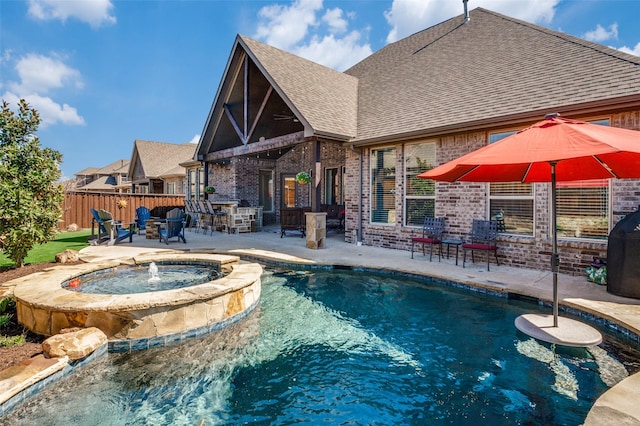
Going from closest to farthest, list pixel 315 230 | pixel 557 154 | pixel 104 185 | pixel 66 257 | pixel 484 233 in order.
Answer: pixel 557 154
pixel 66 257
pixel 484 233
pixel 315 230
pixel 104 185

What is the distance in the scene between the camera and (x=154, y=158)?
25.1m

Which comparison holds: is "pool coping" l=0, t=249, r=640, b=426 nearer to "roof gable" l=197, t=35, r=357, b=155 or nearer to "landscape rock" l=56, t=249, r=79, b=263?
"landscape rock" l=56, t=249, r=79, b=263

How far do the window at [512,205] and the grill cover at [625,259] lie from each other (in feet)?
6.04

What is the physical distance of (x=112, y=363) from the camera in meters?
3.28

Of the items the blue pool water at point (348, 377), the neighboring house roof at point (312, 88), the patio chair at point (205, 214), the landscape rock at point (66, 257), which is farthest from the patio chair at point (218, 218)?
the blue pool water at point (348, 377)

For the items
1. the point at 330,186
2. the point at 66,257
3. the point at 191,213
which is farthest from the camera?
the point at 191,213

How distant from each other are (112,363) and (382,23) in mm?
15213

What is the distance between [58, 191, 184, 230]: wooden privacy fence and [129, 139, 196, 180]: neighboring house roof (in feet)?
19.8

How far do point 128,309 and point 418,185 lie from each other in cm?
701

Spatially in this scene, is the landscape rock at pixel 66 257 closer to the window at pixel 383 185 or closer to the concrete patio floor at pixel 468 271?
the concrete patio floor at pixel 468 271

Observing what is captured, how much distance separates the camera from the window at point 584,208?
5.70 m

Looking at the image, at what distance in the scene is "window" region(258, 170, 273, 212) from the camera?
616 inches

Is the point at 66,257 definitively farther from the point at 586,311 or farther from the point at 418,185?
the point at 586,311

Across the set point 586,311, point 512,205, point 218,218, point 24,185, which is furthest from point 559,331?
point 218,218
